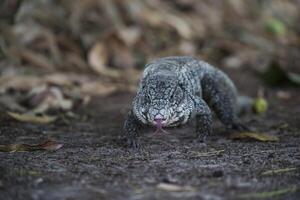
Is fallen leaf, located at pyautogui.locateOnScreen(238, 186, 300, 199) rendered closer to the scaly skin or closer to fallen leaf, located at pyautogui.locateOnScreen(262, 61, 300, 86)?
the scaly skin

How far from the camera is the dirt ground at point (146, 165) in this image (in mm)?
4406

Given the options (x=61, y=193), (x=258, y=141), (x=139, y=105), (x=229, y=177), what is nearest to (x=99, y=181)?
(x=61, y=193)

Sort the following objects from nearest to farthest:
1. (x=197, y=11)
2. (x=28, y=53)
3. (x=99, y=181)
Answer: (x=99, y=181) → (x=28, y=53) → (x=197, y=11)

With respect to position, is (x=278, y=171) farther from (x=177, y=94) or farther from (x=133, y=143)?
(x=133, y=143)

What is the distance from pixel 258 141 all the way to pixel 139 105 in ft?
3.95

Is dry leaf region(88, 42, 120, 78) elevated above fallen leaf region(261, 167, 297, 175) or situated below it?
above

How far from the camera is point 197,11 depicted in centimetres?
1274

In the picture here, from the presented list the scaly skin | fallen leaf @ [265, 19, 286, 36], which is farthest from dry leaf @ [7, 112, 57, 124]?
fallen leaf @ [265, 19, 286, 36]

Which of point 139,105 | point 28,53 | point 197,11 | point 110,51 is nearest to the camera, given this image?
point 139,105

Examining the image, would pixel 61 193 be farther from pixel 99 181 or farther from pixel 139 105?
pixel 139 105

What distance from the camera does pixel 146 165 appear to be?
518 centimetres

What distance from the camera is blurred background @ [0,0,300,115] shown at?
30.4ft

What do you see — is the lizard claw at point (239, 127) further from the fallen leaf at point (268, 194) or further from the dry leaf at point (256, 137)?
the fallen leaf at point (268, 194)

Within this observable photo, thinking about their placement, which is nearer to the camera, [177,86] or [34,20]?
[177,86]
